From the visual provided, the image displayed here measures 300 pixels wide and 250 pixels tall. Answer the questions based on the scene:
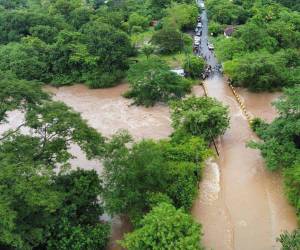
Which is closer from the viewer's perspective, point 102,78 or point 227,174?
point 227,174

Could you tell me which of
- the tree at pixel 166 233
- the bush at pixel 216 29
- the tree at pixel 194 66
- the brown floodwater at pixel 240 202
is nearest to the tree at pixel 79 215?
the tree at pixel 166 233

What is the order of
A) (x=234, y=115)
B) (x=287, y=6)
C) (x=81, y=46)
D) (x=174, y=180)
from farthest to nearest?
(x=287, y=6) < (x=81, y=46) < (x=234, y=115) < (x=174, y=180)

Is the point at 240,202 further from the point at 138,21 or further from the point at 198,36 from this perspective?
the point at 138,21

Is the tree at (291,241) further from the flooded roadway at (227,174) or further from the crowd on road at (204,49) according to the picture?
the crowd on road at (204,49)

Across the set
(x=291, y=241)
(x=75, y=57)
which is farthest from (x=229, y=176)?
(x=75, y=57)

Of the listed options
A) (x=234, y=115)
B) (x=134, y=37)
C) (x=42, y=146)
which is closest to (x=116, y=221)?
(x=42, y=146)

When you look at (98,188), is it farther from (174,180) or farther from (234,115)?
(234,115)
